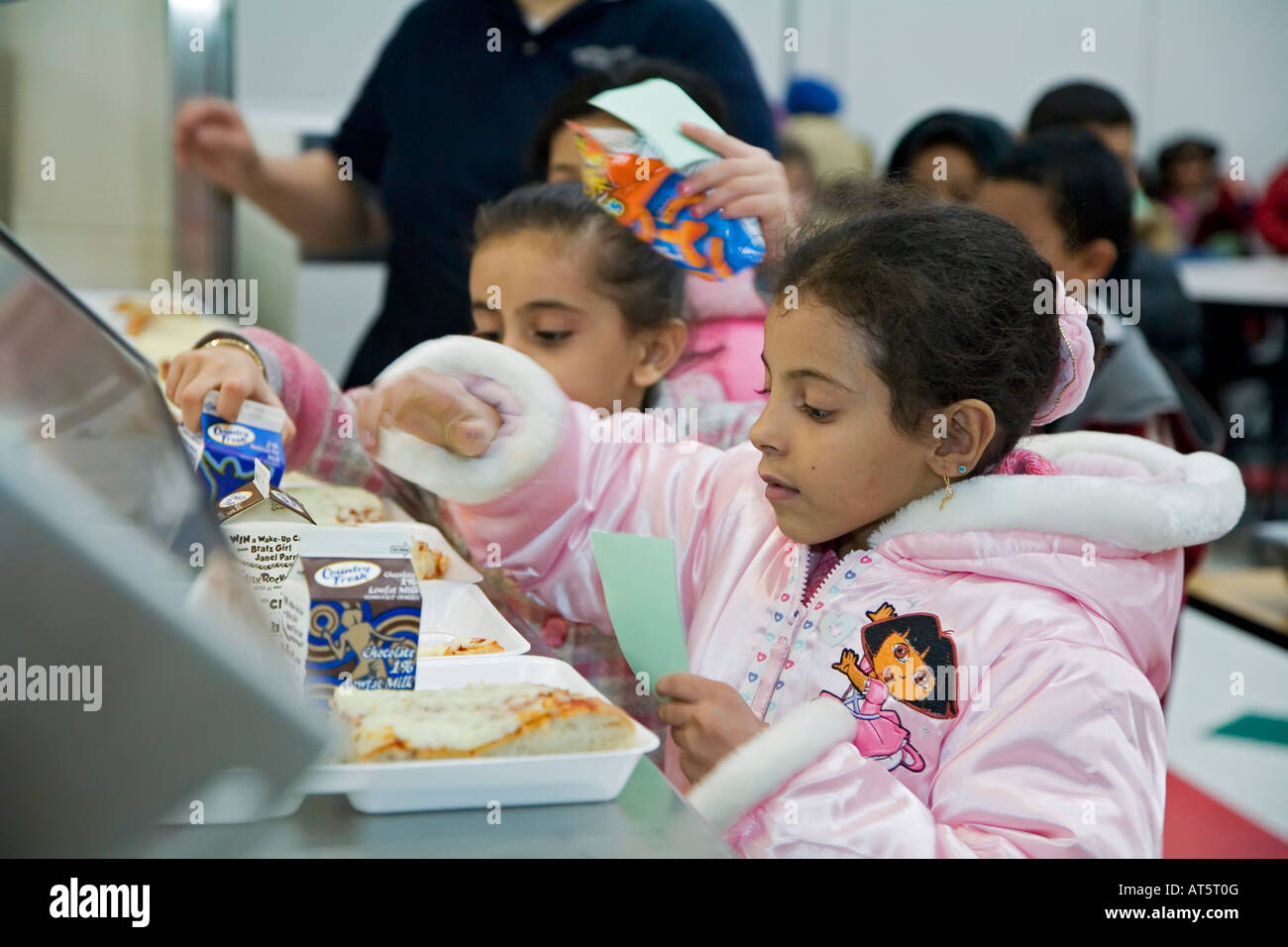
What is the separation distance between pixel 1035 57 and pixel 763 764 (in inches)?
216

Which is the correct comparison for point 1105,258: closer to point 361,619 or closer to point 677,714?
point 677,714

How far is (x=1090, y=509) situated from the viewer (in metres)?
1.08

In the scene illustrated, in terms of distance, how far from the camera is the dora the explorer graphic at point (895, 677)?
3.37 ft

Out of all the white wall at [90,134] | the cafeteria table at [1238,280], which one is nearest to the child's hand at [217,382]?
the white wall at [90,134]

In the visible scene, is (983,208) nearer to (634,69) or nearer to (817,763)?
(817,763)

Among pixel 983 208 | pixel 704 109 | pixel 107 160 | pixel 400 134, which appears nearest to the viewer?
pixel 983 208

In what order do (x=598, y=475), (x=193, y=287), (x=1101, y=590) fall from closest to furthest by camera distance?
(x=1101, y=590) < (x=598, y=475) < (x=193, y=287)

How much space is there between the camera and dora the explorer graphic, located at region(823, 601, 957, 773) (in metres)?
1.03

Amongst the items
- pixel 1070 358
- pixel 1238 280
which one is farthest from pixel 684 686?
pixel 1238 280

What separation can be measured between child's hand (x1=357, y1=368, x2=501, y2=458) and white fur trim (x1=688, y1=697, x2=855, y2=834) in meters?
0.46

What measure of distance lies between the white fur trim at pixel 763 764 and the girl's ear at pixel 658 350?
76 cm

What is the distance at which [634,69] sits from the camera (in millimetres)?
1730
